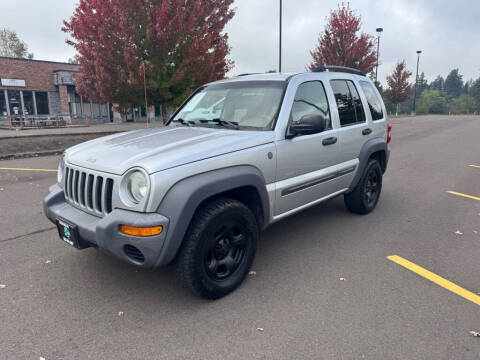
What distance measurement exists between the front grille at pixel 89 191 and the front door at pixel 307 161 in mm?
1472

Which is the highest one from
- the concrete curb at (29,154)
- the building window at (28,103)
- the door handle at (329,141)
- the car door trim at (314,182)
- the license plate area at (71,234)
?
the building window at (28,103)

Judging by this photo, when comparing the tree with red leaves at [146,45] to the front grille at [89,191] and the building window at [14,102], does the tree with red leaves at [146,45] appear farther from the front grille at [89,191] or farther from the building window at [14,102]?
the building window at [14,102]

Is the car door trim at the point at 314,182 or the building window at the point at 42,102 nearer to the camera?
the car door trim at the point at 314,182

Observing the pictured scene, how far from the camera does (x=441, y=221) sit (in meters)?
4.86

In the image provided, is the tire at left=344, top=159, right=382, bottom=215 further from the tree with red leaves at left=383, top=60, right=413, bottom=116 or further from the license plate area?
the tree with red leaves at left=383, top=60, right=413, bottom=116

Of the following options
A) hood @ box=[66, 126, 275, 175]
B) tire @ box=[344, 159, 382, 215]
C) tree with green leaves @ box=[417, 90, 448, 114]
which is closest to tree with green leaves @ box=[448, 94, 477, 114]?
tree with green leaves @ box=[417, 90, 448, 114]

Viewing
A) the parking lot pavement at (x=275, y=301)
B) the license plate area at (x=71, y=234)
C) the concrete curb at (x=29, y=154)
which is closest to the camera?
the parking lot pavement at (x=275, y=301)

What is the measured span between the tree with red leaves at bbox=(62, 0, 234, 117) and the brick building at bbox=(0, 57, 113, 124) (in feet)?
57.4

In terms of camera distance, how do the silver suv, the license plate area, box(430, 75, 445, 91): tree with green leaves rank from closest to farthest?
the silver suv → the license plate area → box(430, 75, 445, 91): tree with green leaves

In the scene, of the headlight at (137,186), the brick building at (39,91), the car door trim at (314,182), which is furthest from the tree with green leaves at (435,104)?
the headlight at (137,186)

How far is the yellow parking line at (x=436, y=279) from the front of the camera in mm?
2967

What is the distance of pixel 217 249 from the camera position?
9.52ft

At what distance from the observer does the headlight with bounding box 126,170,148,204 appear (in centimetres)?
251

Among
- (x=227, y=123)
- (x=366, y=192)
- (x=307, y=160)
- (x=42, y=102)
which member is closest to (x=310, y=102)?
(x=307, y=160)
